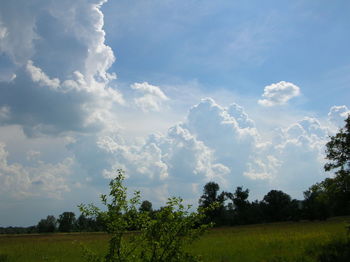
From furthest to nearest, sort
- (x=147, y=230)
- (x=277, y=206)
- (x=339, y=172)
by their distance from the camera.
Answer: (x=277, y=206)
(x=339, y=172)
(x=147, y=230)

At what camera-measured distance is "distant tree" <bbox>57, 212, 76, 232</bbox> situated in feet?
486

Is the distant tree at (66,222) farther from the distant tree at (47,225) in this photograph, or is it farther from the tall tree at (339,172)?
the tall tree at (339,172)

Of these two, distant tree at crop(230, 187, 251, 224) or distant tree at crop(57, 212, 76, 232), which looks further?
distant tree at crop(57, 212, 76, 232)

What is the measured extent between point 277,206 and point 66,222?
101m

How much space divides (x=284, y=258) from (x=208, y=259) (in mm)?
4971

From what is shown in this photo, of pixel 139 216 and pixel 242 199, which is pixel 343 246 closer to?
pixel 139 216

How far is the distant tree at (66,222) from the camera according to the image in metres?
148

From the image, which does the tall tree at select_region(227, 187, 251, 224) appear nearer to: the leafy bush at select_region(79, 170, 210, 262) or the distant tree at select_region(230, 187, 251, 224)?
the distant tree at select_region(230, 187, 251, 224)

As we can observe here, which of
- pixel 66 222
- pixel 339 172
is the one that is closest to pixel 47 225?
pixel 66 222

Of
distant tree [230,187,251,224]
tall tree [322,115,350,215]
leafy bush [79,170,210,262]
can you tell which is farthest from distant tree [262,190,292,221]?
leafy bush [79,170,210,262]

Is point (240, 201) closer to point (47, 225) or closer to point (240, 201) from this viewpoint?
point (240, 201)

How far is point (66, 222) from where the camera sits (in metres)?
152

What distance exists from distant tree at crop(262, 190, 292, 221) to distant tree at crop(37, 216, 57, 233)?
97.3m

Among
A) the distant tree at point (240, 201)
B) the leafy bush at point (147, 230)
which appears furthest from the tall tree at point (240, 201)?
Result: the leafy bush at point (147, 230)
